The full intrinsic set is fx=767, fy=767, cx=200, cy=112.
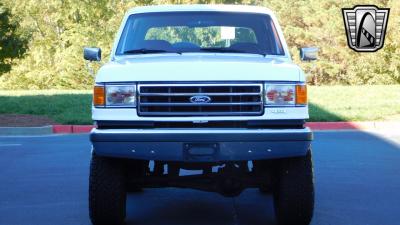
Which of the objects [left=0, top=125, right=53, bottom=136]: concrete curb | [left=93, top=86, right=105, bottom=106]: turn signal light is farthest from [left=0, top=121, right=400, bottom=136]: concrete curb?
[left=93, top=86, right=105, bottom=106]: turn signal light

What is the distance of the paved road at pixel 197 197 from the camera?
23.4 ft

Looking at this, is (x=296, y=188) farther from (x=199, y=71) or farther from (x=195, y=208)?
(x=195, y=208)

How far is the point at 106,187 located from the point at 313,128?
1067cm

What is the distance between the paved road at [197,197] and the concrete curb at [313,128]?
3.52 m

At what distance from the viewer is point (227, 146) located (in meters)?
5.77

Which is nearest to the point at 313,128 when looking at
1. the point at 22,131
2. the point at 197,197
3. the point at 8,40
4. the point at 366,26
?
the point at 22,131

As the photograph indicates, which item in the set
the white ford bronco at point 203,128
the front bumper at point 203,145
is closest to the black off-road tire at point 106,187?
the white ford bronco at point 203,128

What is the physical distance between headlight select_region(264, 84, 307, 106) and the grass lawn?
1096 centimetres

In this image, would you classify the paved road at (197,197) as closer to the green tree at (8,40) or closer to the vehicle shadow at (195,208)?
the vehicle shadow at (195,208)

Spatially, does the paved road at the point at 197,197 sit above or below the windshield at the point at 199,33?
below

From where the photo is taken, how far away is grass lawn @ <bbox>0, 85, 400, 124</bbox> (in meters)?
17.5

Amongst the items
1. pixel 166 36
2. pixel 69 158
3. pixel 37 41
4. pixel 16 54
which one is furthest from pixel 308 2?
pixel 166 36

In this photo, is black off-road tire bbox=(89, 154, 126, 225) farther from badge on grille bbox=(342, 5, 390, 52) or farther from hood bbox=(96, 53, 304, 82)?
badge on grille bbox=(342, 5, 390, 52)

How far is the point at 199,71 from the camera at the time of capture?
5.95 metres
